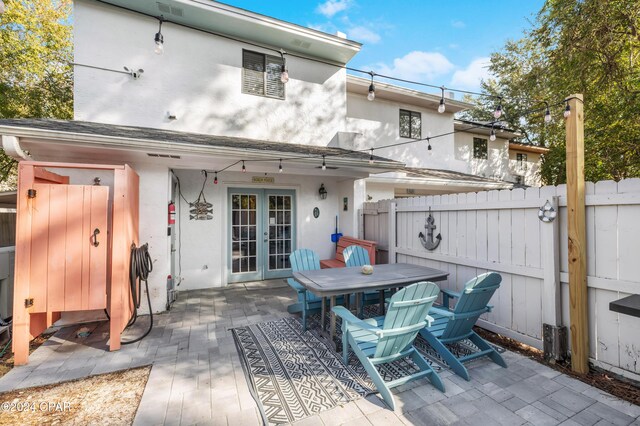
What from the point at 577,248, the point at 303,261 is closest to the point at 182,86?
the point at 303,261

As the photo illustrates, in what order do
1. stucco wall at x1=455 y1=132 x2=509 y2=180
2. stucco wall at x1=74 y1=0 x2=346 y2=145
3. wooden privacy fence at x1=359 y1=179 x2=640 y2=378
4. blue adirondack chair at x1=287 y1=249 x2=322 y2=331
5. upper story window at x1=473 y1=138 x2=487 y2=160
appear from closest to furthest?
wooden privacy fence at x1=359 y1=179 x2=640 y2=378 < blue adirondack chair at x1=287 y1=249 x2=322 y2=331 < stucco wall at x1=74 y1=0 x2=346 y2=145 < stucco wall at x1=455 y1=132 x2=509 y2=180 < upper story window at x1=473 y1=138 x2=487 y2=160

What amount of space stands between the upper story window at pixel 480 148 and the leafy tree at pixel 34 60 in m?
15.0

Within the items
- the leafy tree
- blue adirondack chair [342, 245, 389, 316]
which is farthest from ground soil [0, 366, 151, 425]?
the leafy tree

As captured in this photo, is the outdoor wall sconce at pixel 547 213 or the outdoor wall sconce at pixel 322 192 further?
the outdoor wall sconce at pixel 322 192

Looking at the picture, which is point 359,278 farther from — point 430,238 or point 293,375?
point 430,238

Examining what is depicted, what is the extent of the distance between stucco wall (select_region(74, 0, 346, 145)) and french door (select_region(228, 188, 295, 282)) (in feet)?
4.70

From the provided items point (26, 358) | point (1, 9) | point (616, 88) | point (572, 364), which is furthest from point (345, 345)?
point (616, 88)

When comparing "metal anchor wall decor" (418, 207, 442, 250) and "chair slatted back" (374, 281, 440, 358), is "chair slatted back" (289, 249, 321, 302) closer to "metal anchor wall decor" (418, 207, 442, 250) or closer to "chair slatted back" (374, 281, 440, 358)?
"metal anchor wall decor" (418, 207, 442, 250)

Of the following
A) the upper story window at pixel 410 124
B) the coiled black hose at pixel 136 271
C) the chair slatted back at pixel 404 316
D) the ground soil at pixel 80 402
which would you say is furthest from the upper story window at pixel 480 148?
the ground soil at pixel 80 402

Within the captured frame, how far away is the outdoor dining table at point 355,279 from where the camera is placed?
10.0 feet

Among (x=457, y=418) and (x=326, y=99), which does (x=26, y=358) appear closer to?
(x=457, y=418)

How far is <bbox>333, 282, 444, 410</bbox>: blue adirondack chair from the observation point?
2268mm

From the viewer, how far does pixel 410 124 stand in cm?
941

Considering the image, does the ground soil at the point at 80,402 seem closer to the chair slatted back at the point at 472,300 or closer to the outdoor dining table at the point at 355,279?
the outdoor dining table at the point at 355,279
